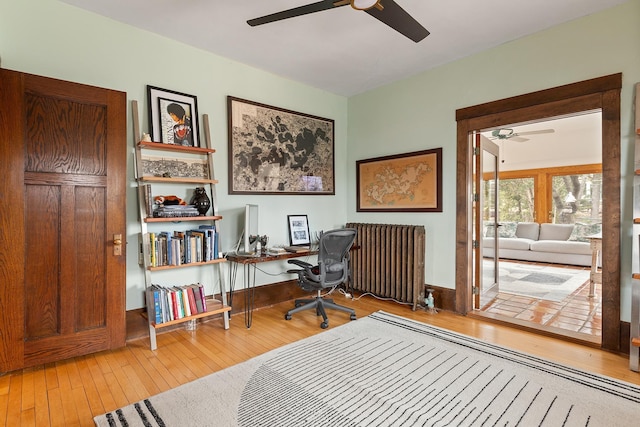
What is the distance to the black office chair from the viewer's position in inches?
126

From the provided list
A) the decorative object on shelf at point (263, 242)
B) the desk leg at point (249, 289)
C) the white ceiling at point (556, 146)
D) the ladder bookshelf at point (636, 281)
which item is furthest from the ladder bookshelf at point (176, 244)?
the white ceiling at point (556, 146)

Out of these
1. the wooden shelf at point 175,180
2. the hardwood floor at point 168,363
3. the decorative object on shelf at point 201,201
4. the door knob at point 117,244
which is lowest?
the hardwood floor at point 168,363

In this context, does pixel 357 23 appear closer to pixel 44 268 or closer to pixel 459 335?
pixel 459 335

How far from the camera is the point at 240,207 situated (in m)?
3.62

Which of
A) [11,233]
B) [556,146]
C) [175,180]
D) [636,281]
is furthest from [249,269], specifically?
[556,146]

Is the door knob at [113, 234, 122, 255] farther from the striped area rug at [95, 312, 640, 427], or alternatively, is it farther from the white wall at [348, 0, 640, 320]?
the white wall at [348, 0, 640, 320]

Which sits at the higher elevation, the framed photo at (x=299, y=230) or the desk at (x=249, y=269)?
the framed photo at (x=299, y=230)

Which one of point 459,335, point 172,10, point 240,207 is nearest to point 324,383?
point 459,335

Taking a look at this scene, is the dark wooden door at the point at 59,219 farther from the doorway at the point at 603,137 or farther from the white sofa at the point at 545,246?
the white sofa at the point at 545,246

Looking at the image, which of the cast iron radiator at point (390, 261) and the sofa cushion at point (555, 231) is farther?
the sofa cushion at point (555, 231)

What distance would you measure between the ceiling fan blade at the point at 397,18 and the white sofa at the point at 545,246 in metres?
5.49

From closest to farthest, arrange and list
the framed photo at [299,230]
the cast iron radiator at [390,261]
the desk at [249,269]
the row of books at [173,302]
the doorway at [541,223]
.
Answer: the row of books at [173,302] < the desk at [249,269] < the doorway at [541,223] < the cast iron radiator at [390,261] < the framed photo at [299,230]

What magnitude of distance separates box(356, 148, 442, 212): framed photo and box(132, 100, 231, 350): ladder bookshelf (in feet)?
6.84

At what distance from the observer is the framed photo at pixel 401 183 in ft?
12.4
